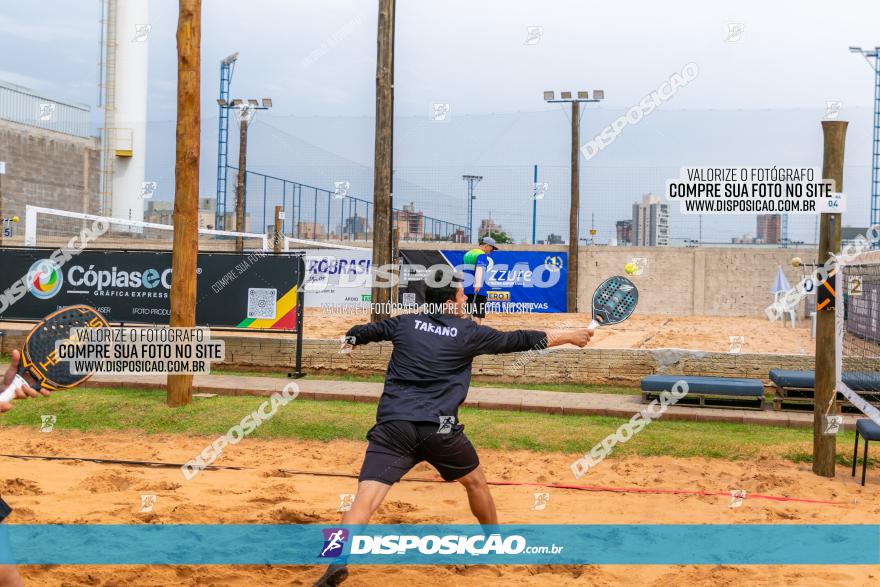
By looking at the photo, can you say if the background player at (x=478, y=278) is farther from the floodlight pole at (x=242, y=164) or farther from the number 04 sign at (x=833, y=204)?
the floodlight pole at (x=242, y=164)

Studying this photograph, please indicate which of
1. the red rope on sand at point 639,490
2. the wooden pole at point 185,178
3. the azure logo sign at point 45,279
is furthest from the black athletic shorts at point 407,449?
the azure logo sign at point 45,279

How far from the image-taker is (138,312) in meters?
15.4

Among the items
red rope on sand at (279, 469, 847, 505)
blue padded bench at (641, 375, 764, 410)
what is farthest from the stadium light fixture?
red rope on sand at (279, 469, 847, 505)

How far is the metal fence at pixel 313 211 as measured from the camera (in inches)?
1284

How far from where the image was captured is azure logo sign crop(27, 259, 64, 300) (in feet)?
52.2

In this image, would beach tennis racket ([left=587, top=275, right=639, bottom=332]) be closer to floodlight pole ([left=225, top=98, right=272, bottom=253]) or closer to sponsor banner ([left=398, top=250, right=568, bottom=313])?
sponsor banner ([left=398, top=250, right=568, bottom=313])

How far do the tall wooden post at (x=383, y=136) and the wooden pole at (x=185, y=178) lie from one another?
13.9 feet

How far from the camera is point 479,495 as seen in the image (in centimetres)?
588

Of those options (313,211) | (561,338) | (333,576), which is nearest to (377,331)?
(561,338)

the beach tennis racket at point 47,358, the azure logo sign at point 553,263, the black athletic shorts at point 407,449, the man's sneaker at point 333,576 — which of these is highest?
the azure logo sign at point 553,263

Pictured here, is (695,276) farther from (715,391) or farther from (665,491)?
(665,491)

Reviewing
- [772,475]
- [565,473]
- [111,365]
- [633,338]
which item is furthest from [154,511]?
[633,338]

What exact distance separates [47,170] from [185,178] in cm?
3558

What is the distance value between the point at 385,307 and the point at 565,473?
7.38 metres
